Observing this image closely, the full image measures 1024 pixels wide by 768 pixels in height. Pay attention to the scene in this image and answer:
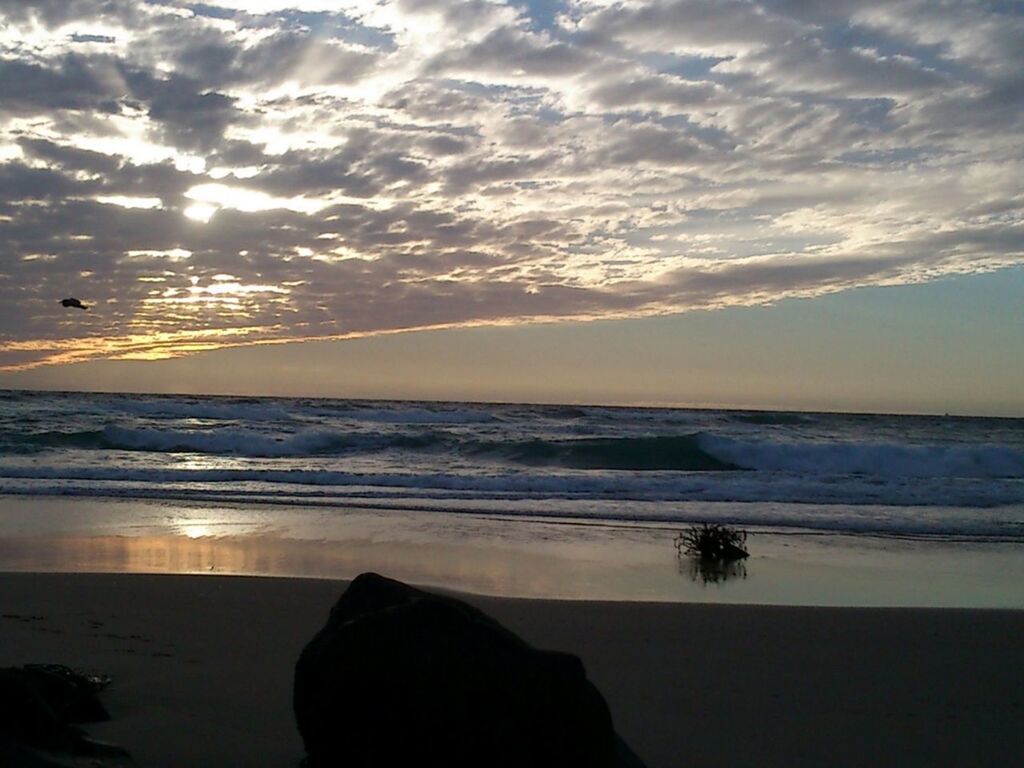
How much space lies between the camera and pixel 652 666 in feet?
20.5

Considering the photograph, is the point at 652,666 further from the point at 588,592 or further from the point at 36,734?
the point at 36,734

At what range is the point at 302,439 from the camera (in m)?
32.9

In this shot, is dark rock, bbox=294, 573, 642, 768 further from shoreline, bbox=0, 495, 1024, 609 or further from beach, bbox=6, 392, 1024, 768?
shoreline, bbox=0, 495, 1024, 609

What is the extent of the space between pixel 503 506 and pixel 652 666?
1045 cm

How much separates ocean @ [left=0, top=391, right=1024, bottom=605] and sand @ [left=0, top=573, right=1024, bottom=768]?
1.41 meters

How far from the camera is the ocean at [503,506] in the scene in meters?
10.4

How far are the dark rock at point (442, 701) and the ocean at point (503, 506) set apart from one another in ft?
18.2

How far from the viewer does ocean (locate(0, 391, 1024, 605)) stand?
34.2ft

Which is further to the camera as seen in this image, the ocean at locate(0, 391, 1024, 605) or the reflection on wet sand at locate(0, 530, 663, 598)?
the ocean at locate(0, 391, 1024, 605)

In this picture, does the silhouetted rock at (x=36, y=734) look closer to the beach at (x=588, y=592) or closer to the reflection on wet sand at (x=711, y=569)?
the beach at (x=588, y=592)

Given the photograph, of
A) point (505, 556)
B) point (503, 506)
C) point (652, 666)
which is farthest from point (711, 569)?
point (503, 506)

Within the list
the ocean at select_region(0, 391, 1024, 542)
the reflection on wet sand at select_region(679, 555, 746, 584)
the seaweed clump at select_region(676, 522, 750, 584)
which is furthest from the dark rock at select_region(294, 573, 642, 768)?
the ocean at select_region(0, 391, 1024, 542)

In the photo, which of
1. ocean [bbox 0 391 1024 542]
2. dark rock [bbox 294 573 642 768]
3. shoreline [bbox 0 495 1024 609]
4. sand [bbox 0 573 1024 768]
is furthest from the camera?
ocean [bbox 0 391 1024 542]

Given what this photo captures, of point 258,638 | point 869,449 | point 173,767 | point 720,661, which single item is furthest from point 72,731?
point 869,449
